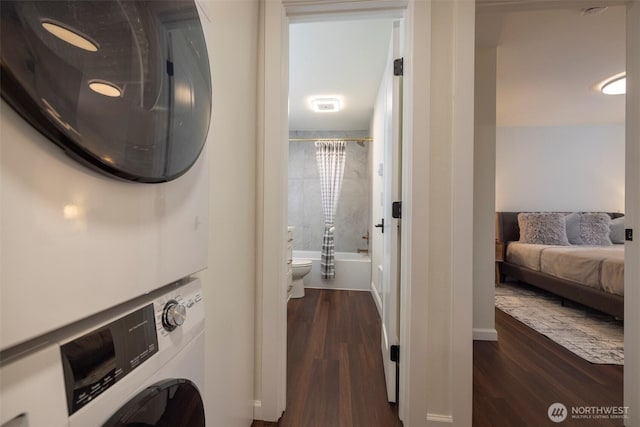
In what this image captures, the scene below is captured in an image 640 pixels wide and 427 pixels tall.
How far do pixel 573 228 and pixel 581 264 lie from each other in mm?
1734

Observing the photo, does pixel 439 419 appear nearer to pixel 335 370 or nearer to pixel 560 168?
pixel 335 370

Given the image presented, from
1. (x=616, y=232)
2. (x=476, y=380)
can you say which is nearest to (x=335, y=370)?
(x=476, y=380)

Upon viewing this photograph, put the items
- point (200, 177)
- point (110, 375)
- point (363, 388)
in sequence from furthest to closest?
point (363, 388) < point (200, 177) < point (110, 375)

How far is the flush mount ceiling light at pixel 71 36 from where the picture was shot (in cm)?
30

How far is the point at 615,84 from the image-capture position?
110 inches

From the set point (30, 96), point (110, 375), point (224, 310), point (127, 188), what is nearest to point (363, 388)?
point (224, 310)

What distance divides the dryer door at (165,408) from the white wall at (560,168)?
5.12m

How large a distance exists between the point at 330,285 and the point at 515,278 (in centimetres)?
284

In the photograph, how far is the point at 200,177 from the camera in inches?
26.2

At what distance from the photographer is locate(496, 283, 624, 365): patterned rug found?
1935mm

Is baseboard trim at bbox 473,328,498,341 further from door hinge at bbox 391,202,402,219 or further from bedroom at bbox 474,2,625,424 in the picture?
door hinge at bbox 391,202,402,219

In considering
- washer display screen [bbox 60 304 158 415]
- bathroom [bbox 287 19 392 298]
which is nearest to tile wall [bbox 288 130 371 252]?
bathroom [bbox 287 19 392 298]

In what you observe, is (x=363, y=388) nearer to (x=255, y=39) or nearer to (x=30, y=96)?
(x=30, y=96)

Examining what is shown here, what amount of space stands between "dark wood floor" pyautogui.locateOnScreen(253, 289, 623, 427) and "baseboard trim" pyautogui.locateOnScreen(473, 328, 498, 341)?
4 cm
